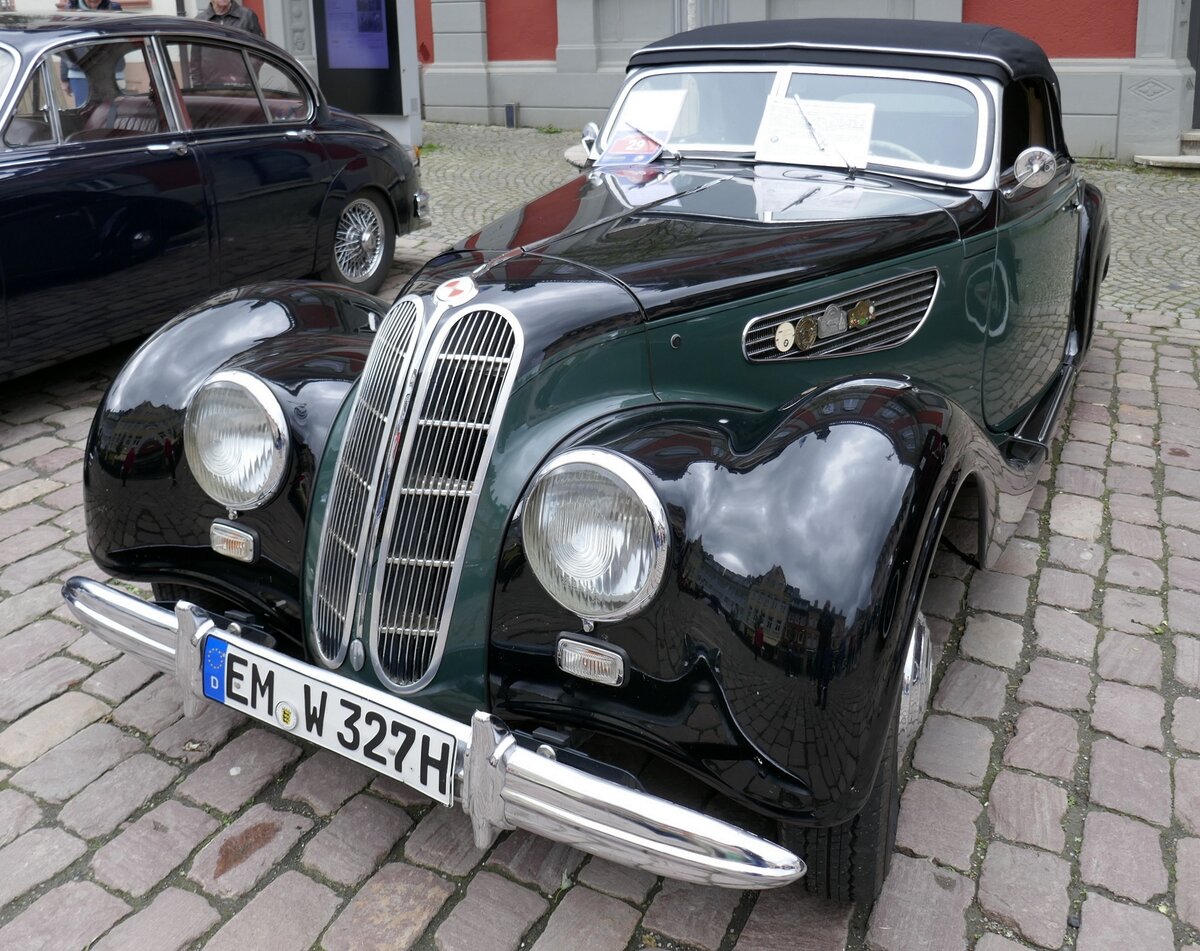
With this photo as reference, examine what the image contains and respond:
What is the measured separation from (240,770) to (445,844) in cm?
60

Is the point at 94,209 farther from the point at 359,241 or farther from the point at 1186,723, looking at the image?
the point at 1186,723

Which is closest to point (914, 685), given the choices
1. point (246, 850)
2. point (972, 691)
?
point (972, 691)

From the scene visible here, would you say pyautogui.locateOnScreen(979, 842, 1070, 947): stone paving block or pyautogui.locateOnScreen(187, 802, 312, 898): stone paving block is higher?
pyautogui.locateOnScreen(187, 802, 312, 898): stone paving block

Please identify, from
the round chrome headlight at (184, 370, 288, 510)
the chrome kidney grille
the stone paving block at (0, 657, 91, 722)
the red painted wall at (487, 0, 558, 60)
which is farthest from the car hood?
the red painted wall at (487, 0, 558, 60)

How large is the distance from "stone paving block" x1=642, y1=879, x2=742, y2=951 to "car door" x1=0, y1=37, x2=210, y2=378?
12.8 feet

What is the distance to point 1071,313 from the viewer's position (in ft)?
16.0

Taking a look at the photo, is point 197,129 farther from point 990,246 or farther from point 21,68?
point 990,246

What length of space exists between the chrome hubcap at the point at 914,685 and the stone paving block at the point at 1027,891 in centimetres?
37

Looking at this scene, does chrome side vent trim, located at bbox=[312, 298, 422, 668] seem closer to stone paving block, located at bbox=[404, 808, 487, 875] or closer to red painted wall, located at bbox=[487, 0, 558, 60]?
stone paving block, located at bbox=[404, 808, 487, 875]

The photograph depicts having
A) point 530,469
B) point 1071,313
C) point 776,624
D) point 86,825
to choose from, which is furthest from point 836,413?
point 1071,313

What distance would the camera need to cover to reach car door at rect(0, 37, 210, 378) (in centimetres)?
484

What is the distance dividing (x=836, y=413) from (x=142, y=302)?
4172 mm

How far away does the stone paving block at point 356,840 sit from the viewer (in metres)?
2.50

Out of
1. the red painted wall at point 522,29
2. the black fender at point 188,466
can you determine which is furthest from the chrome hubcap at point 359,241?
the red painted wall at point 522,29
